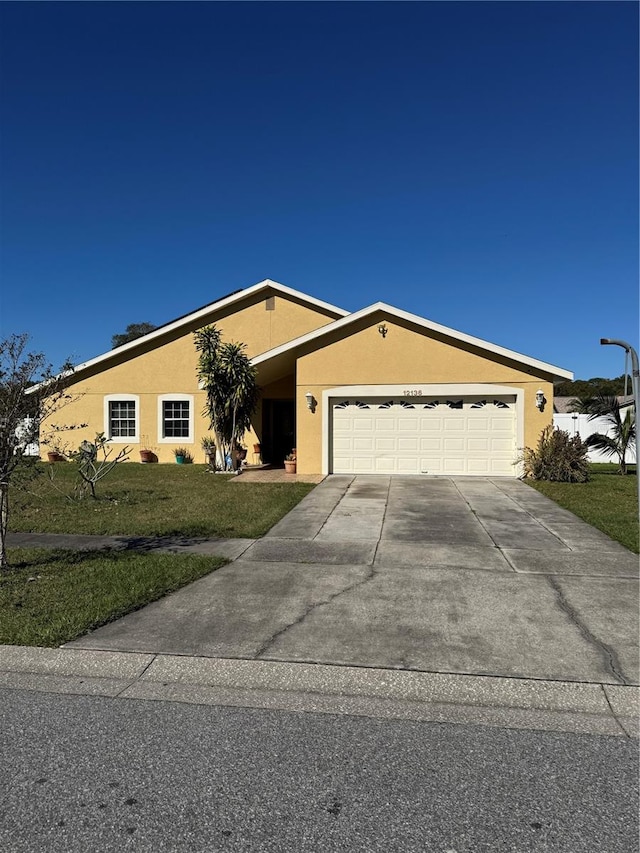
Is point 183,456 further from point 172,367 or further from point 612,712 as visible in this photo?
point 612,712

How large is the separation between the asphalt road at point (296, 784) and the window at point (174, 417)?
54.9 feet

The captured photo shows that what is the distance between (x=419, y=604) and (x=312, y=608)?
1.07 m

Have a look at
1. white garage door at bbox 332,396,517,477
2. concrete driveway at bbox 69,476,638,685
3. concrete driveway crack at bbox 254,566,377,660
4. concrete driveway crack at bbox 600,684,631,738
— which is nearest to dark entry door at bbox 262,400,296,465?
white garage door at bbox 332,396,517,477

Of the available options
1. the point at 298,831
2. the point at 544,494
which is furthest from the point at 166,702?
the point at 544,494

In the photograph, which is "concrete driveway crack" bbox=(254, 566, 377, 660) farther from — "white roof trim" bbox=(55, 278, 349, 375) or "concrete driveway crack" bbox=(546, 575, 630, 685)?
"white roof trim" bbox=(55, 278, 349, 375)

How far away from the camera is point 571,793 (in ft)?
8.93

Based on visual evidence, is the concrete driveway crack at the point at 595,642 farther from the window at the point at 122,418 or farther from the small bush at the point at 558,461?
the window at the point at 122,418

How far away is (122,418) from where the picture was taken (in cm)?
2033

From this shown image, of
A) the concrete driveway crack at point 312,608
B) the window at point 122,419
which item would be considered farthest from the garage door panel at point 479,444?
the window at point 122,419

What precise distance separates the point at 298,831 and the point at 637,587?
4.90m

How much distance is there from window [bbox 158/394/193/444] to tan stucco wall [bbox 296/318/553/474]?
19.6 feet

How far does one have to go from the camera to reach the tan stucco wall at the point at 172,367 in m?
20.0

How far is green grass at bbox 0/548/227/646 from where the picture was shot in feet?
15.6

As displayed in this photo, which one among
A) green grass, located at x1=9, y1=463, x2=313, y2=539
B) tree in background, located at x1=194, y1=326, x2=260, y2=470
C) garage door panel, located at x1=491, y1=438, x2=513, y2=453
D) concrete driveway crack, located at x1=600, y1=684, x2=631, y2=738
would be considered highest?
tree in background, located at x1=194, y1=326, x2=260, y2=470
